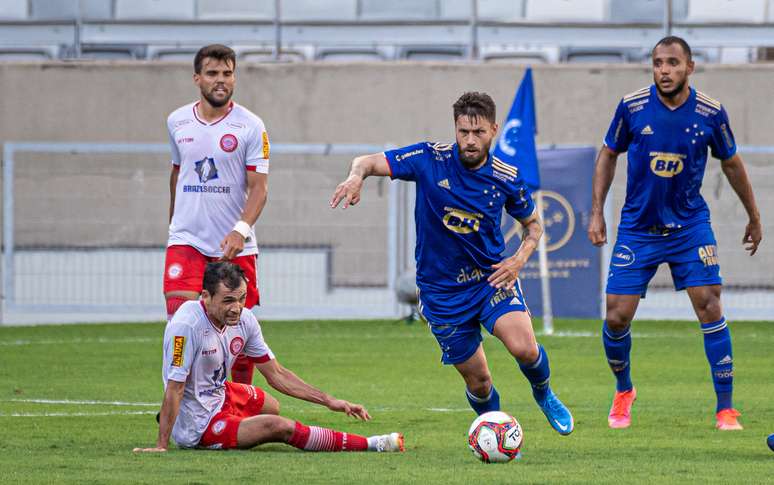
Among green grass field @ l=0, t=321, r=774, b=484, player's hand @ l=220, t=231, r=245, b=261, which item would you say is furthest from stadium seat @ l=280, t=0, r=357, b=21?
player's hand @ l=220, t=231, r=245, b=261

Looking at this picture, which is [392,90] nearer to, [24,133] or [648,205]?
[24,133]

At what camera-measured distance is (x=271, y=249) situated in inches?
715

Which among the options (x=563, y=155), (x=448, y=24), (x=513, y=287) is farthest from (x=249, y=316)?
(x=448, y=24)

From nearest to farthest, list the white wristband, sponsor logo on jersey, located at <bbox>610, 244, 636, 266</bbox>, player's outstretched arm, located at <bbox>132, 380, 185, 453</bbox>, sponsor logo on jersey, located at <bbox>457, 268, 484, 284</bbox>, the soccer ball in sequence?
the soccer ball
player's outstretched arm, located at <bbox>132, 380, 185, 453</bbox>
sponsor logo on jersey, located at <bbox>457, 268, 484, 284</bbox>
the white wristband
sponsor logo on jersey, located at <bbox>610, 244, 636, 266</bbox>

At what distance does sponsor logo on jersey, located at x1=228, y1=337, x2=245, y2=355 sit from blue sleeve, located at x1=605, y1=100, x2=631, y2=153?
257 centimetres

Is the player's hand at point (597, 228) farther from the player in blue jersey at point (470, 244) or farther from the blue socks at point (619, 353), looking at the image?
the player in blue jersey at point (470, 244)

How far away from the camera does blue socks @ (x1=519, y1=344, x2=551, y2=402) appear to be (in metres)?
7.53

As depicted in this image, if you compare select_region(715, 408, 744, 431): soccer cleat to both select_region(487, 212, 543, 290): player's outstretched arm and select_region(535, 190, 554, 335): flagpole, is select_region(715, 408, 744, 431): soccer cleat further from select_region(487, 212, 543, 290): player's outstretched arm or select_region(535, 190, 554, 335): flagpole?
select_region(535, 190, 554, 335): flagpole

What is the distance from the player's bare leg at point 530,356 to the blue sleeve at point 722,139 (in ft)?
5.66

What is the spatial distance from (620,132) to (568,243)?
27.9ft

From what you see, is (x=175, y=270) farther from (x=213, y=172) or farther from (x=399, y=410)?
(x=399, y=410)

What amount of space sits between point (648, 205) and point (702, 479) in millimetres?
2488

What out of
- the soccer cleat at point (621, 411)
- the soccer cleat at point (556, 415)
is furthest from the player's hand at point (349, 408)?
the soccer cleat at point (621, 411)

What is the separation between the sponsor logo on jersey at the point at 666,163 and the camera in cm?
836
